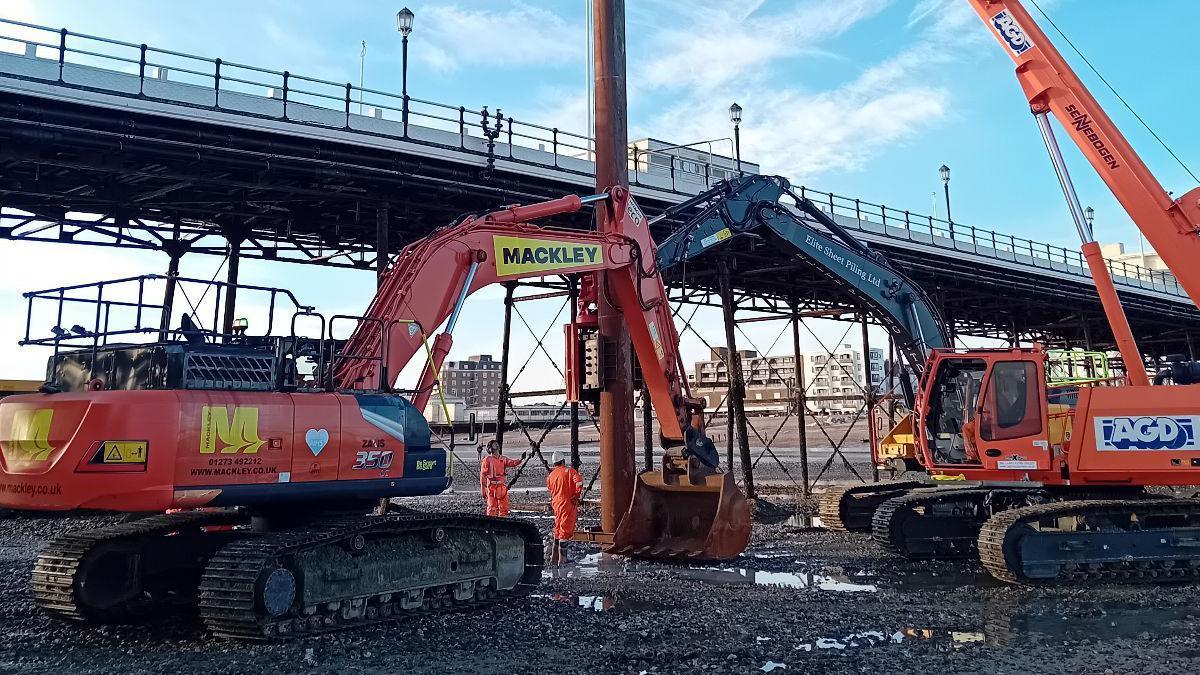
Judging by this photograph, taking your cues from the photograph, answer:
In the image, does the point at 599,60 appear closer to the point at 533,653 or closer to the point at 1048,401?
the point at 1048,401

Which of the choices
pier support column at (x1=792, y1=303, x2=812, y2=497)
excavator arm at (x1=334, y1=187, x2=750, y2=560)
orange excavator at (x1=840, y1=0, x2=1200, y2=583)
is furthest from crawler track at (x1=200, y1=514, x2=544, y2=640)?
pier support column at (x1=792, y1=303, x2=812, y2=497)

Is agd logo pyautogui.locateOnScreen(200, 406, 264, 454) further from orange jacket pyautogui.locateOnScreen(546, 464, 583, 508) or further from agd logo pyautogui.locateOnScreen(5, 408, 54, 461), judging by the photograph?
orange jacket pyautogui.locateOnScreen(546, 464, 583, 508)

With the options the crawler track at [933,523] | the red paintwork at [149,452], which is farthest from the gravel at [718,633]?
the red paintwork at [149,452]

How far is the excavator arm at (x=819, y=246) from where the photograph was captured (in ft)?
46.0

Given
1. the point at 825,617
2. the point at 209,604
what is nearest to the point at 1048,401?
the point at 825,617

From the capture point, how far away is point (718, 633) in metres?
7.80

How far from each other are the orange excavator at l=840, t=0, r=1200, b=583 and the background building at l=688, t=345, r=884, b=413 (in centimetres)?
339

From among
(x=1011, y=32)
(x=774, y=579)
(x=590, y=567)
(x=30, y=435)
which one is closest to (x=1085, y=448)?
(x=774, y=579)

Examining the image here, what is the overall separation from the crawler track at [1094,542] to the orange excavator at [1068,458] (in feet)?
0.05

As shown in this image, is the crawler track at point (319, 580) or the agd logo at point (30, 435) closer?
the agd logo at point (30, 435)

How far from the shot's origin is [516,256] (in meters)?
9.78

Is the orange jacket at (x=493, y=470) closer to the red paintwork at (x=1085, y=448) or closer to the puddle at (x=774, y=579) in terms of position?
the puddle at (x=774, y=579)

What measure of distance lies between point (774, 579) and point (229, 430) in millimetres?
6573

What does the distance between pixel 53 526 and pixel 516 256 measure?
40.9 feet
